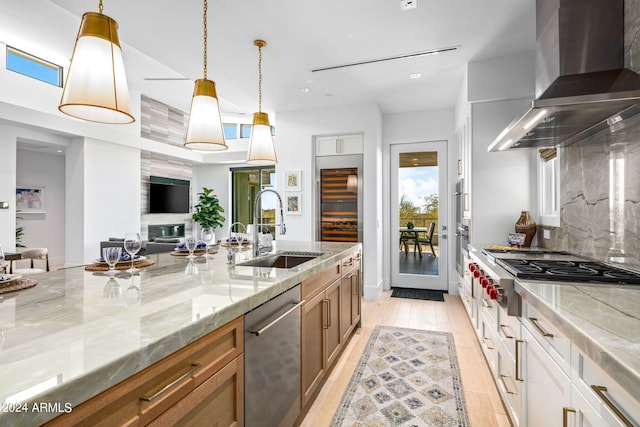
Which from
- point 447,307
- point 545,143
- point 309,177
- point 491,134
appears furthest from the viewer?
point 309,177

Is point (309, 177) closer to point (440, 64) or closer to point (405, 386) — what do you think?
point (440, 64)

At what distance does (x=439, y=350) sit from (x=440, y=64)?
118 inches

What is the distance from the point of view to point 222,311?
1067 mm

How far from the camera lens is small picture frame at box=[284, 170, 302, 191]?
509 cm

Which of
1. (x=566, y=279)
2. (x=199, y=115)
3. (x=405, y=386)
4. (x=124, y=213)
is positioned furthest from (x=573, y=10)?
(x=124, y=213)

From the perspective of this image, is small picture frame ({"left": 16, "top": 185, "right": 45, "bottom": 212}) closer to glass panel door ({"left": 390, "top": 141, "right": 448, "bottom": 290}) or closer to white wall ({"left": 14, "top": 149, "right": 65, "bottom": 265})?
white wall ({"left": 14, "top": 149, "right": 65, "bottom": 265})

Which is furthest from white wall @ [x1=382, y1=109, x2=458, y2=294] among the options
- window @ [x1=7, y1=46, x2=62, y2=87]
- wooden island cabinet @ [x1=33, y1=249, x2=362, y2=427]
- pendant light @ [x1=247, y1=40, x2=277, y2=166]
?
window @ [x1=7, y1=46, x2=62, y2=87]

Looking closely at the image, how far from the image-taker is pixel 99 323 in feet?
2.97

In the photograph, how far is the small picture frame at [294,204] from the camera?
5102 millimetres

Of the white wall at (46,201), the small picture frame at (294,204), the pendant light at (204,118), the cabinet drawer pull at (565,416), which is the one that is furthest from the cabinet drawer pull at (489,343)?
the white wall at (46,201)

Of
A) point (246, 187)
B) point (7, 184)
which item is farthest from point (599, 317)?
A: point (246, 187)

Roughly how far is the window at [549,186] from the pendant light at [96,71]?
315 cm

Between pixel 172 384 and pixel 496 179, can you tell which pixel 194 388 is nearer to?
pixel 172 384

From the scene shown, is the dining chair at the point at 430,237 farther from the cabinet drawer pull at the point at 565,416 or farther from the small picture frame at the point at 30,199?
the small picture frame at the point at 30,199
